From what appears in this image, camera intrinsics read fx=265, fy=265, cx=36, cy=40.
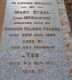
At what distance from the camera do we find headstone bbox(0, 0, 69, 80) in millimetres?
2475

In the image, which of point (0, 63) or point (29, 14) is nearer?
point (0, 63)

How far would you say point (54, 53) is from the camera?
264 cm

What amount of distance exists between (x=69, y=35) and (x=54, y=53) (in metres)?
0.46

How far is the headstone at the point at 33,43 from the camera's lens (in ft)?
8.12

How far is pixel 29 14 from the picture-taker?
10.1ft

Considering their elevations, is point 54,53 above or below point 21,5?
below

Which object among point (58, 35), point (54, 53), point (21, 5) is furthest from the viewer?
point (21, 5)

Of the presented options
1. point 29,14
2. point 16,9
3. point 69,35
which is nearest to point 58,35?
point 69,35

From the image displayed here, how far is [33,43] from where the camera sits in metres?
2.73

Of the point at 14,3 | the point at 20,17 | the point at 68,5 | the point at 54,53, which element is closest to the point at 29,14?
the point at 20,17

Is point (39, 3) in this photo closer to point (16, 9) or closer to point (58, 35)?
point (16, 9)

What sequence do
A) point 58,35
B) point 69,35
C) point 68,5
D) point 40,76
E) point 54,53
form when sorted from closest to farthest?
point 40,76 < point 54,53 < point 58,35 < point 69,35 < point 68,5

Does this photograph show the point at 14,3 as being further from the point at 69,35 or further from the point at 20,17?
the point at 69,35

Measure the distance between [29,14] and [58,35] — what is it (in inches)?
19.1
